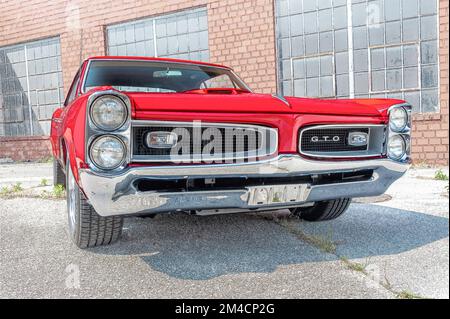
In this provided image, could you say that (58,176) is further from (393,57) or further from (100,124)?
(393,57)

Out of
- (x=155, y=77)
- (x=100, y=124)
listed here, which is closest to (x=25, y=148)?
(x=155, y=77)

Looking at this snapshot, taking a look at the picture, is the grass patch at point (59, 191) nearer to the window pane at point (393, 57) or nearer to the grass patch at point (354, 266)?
the grass patch at point (354, 266)

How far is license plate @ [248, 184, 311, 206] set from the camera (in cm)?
240

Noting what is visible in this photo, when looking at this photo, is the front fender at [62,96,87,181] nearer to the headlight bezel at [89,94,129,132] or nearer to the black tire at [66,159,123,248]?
the headlight bezel at [89,94,129,132]

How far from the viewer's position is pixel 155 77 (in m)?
3.62

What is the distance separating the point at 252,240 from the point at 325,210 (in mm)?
816

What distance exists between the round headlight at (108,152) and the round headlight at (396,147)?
1.68 metres

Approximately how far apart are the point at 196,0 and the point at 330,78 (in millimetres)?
3326

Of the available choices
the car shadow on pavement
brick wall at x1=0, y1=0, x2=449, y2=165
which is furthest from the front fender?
brick wall at x1=0, y1=0, x2=449, y2=165

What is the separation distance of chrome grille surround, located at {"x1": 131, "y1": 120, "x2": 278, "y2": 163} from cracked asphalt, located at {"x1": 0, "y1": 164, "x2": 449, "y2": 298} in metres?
0.64

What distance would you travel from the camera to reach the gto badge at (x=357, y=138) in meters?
2.71
